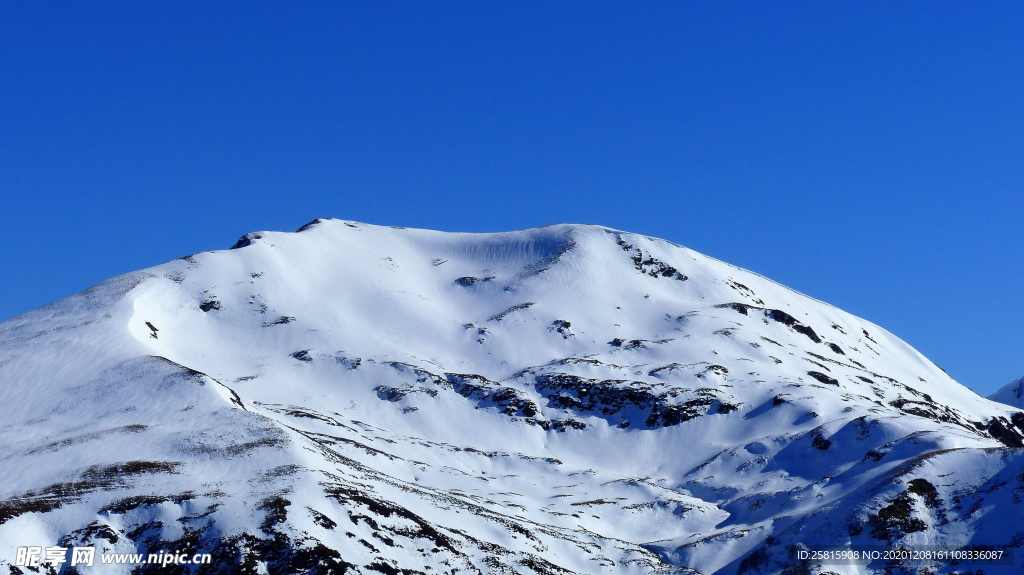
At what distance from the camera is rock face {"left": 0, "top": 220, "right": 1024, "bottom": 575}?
261 feet

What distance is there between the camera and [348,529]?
77.4m

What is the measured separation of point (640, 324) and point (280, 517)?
118666 millimetres

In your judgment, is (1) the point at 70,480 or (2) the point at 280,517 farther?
(1) the point at 70,480

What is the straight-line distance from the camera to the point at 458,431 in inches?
5492

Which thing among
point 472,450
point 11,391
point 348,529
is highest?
point 11,391

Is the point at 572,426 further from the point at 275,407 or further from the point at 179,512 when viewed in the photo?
the point at 179,512

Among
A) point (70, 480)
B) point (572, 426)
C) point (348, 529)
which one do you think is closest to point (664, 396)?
point (572, 426)

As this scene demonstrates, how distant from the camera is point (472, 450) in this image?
132m

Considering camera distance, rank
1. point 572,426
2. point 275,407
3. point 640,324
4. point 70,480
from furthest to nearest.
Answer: point 640,324 → point 572,426 → point 275,407 → point 70,480

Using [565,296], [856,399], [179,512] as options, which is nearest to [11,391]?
[179,512]

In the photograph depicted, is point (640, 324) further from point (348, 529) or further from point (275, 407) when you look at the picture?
point (348, 529)

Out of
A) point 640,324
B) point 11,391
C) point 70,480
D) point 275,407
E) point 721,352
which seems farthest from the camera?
point 640,324

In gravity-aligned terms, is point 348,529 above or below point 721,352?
below

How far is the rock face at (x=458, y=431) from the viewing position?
261ft
